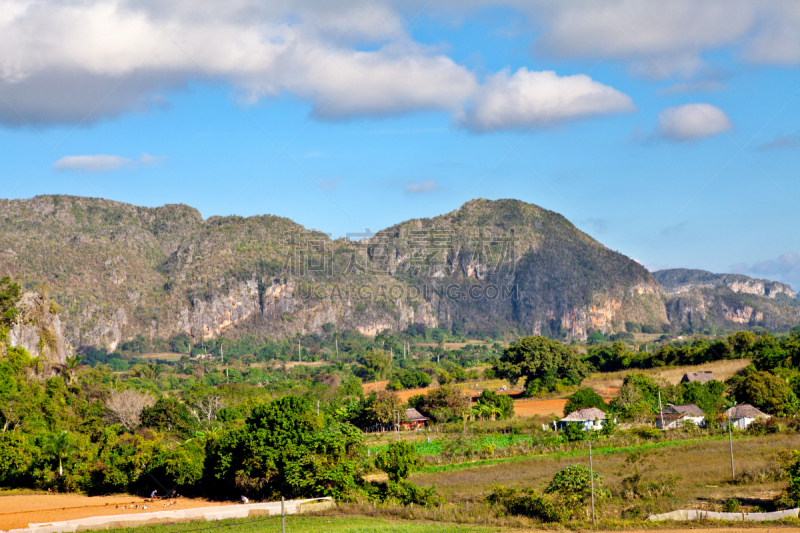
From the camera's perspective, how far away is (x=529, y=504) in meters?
22.4

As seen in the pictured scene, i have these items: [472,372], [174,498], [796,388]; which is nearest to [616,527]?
[174,498]

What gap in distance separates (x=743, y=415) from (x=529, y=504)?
25.2m

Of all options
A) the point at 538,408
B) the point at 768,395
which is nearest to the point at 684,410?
the point at 768,395

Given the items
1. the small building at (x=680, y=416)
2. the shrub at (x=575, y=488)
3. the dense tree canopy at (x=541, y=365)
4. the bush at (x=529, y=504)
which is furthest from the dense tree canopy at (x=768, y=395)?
the shrub at (x=575, y=488)

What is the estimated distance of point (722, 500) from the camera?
22.2 metres

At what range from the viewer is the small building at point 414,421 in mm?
54153

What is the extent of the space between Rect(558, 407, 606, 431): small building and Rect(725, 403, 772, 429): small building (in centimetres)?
741

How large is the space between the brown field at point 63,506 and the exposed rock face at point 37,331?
→ 95.5ft

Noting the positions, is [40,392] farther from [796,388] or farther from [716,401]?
[796,388]

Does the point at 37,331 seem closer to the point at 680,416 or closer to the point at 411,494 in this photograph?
the point at 411,494

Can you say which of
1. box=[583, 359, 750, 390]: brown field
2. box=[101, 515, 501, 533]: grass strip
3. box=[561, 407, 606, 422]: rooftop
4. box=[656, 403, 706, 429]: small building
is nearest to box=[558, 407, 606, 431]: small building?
box=[561, 407, 606, 422]: rooftop

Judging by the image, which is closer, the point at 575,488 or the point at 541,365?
the point at 575,488

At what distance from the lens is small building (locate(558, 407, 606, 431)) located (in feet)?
146

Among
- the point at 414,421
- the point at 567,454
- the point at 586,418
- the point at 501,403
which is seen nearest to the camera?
the point at 567,454
